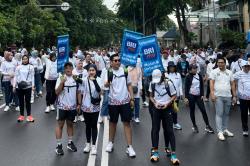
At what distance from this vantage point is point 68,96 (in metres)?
8.57

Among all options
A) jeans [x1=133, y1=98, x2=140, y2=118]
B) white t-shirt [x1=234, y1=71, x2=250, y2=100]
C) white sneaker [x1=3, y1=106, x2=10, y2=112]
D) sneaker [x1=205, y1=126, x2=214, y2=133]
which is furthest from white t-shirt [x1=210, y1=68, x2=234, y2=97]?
white sneaker [x1=3, y1=106, x2=10, y2=112]

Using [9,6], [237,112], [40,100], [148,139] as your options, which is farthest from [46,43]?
[148,139]

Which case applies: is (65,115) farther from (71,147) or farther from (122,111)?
(122,111)

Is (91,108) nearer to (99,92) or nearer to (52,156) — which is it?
(99,92)

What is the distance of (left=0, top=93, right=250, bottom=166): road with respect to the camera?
7.94 meters

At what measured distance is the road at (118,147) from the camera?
7938 millimetres

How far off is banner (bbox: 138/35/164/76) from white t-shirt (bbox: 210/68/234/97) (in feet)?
5.20

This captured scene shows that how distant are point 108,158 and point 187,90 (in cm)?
328

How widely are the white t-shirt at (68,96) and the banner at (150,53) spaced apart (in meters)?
1.48

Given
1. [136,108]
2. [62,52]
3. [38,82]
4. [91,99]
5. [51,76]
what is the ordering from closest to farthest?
[91,99] → [62,52] → [136,108] → [51,76] → [38,82]

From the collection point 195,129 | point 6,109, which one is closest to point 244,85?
Answer: point 195,129

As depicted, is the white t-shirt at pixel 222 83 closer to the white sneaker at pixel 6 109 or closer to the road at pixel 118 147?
the road at pixel 118 147

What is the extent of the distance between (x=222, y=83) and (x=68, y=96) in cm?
335

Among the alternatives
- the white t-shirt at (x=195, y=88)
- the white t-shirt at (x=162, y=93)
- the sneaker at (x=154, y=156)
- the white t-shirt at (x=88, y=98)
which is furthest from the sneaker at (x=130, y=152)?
the white t-shirt at (x=195, y=88)
